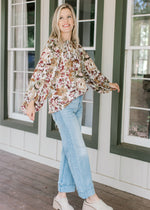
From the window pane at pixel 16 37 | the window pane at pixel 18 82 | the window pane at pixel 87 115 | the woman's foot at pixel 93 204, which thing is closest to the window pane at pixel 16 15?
the window pane at pixel 16 37

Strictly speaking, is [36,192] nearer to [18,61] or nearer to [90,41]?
[90,41]

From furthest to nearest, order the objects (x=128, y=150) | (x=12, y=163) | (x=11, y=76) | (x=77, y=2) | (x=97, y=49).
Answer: (x=11, y=76), (x=12, y=163), (x=77, y=2), (x=97, y=49), (x=128, y=150)

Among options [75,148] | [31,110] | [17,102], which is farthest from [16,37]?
[75,148]

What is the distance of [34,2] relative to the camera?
4.31 meters

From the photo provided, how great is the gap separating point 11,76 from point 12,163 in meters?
1.41

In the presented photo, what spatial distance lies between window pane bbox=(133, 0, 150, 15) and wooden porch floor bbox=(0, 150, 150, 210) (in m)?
2.04

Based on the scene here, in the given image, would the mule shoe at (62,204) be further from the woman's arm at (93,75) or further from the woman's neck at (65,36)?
the woman's neck at (65,36)

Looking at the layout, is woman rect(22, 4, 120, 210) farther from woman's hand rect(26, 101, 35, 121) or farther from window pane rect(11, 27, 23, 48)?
window pane rect(11, 27, 23, 48)

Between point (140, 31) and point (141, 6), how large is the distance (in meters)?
0.67

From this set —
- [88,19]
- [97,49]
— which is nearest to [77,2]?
[88,19]

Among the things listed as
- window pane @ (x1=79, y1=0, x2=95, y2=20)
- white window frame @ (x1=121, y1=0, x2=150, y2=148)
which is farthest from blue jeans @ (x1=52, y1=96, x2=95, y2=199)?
window pane @ (x1=79, y1=0, x2=95, y2=20)

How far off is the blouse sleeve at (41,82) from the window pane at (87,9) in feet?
4.72

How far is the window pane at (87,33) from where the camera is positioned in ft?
12.1

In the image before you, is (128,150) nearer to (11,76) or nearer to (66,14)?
(66,14)
